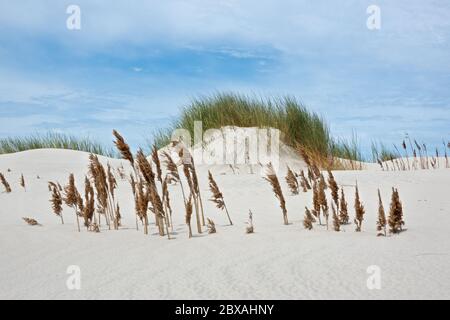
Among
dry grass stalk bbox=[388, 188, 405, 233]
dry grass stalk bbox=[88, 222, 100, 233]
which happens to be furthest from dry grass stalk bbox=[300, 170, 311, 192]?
dry grass stalk bbox=[88, 222, 100, 233]

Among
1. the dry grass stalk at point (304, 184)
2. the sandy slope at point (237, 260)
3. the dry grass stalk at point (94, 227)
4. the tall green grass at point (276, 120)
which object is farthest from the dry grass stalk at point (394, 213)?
the tall green grass at point (276, 120)

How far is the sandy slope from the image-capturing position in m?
2.51

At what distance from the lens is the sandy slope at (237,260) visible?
2506mm

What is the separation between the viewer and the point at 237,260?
3090 millimetres

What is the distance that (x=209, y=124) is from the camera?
14086 mm

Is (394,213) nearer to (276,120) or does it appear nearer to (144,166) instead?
(144,166)

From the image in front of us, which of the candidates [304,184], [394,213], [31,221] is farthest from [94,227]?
[304,184]

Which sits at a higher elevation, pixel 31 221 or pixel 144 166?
pixel 144 166

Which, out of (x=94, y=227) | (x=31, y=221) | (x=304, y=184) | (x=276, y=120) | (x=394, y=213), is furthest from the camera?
(x=276, y=120)

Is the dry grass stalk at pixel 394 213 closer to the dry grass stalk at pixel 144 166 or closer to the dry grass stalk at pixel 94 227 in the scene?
the dry grass stalk at pixel 144 166

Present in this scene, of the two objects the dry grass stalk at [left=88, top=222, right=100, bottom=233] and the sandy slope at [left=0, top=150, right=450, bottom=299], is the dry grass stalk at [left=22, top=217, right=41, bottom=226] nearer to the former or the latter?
the sandy slope at [left=0, top=150, right=450, bottom=299]
